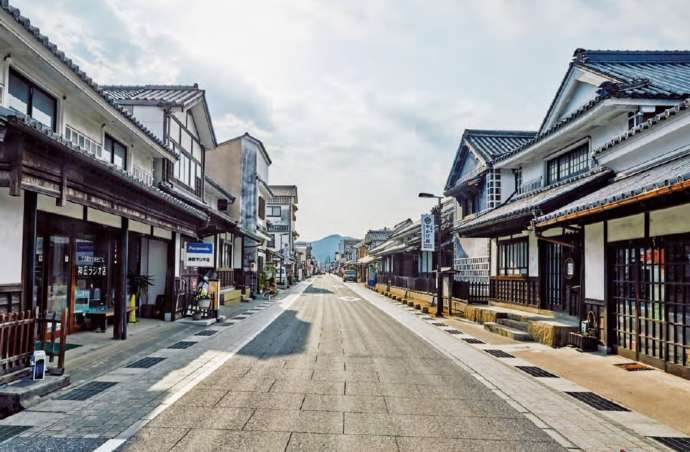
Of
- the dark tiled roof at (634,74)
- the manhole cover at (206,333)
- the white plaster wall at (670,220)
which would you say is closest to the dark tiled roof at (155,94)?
the manhole cover at (206,333)

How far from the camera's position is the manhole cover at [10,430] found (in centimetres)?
614

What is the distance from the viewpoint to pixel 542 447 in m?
6.12

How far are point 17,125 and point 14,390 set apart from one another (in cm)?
393

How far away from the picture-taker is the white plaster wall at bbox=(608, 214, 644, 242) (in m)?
11.2

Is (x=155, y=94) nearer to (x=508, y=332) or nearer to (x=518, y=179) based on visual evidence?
(x=518, y=179)

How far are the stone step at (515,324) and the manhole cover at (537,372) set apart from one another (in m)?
4.74

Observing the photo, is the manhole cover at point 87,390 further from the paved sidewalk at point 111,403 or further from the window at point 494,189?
the window at point 494,189

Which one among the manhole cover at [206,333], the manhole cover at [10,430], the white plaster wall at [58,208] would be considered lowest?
the manhole cover at [206,333]

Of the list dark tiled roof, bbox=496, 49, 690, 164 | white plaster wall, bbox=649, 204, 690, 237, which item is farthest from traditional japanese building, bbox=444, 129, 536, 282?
white plaster wall, bbox=649, 204, 690, 237

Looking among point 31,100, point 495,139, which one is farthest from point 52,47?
point 495,139

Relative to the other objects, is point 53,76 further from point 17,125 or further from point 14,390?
point 14,390

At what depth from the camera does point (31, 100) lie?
11.5 meters

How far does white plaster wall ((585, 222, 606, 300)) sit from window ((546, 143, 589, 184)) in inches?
188

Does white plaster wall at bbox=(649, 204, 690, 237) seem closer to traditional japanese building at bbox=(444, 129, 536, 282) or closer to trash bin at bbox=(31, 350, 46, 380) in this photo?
trash bin at bbox=(31, 350, 46, 380)
